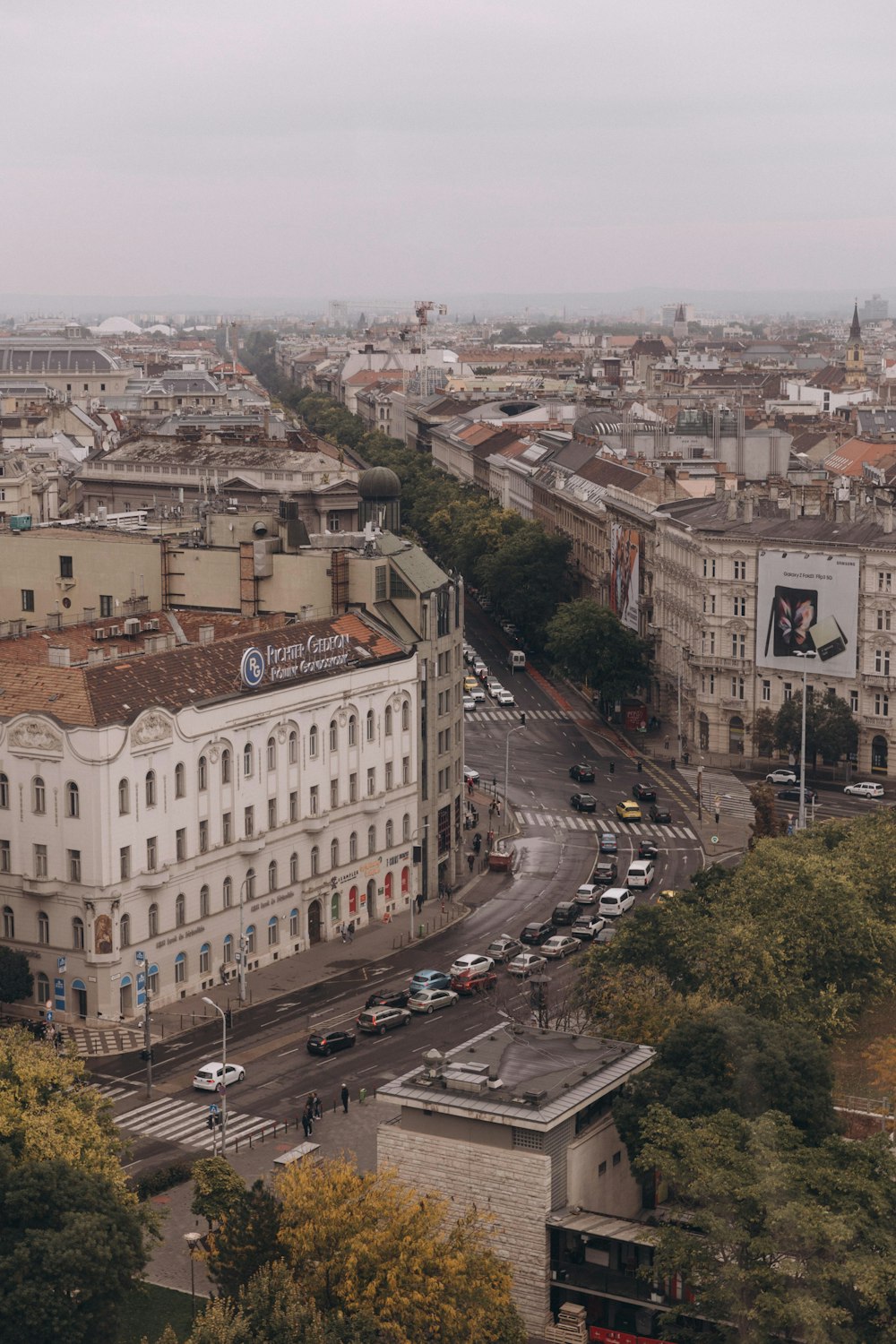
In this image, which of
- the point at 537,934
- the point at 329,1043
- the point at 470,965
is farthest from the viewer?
the point at 537,934

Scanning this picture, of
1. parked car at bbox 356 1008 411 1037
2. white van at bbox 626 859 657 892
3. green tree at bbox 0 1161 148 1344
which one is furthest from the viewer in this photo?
white van at bbox 626 859 657 892

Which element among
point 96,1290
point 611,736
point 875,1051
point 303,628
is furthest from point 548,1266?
point 611,736

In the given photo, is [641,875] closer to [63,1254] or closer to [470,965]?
[470,965]

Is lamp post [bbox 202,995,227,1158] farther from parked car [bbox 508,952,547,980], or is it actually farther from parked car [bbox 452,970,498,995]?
parked car [bbox 508,952,547,980]

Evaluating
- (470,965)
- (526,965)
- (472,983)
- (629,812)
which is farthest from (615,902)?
(629,812)

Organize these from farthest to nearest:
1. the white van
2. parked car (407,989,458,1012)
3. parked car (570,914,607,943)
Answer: the white van < parked car (570,914,607,943) < parked car (407,989,458,1012)

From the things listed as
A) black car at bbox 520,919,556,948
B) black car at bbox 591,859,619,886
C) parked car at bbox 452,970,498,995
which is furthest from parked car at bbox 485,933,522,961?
black car at bbox 591,859,619,886

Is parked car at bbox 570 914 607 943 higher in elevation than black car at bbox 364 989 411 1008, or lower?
lower

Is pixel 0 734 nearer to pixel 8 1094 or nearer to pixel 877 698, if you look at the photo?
pixel 8 1094
